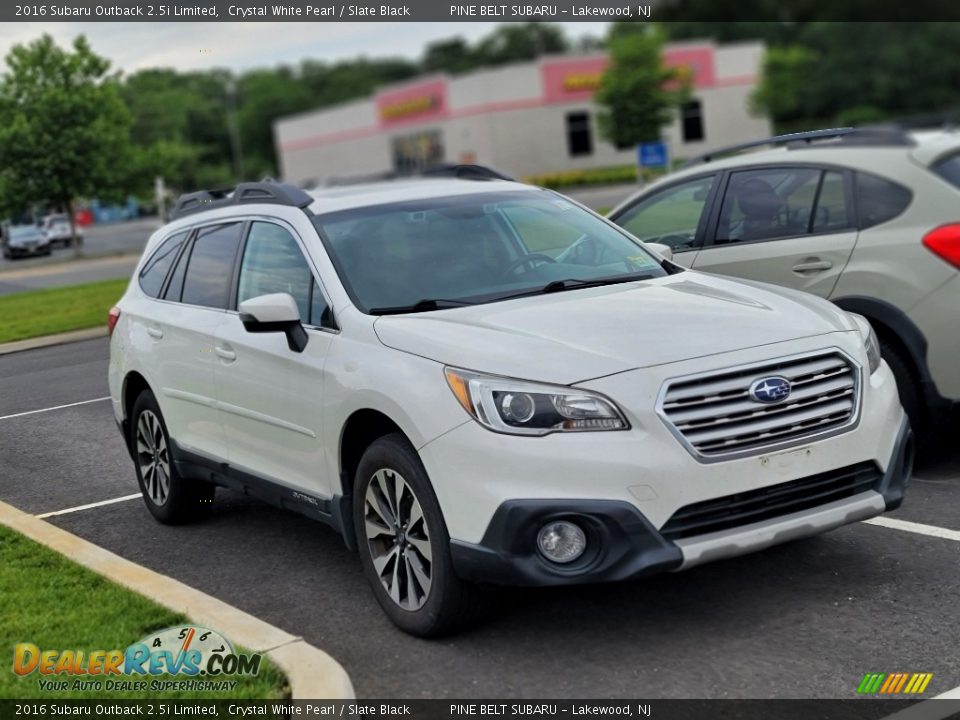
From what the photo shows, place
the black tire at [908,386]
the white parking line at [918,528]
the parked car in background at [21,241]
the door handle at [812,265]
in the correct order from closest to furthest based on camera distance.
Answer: the white parking line at [918,528] → the black tire at [908,386] → the door handle at [812,265] → the parked car in background at [21,241]

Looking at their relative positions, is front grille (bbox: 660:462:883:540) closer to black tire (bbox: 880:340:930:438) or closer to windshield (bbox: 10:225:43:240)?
black tire (bbox: 880:340:930:438)

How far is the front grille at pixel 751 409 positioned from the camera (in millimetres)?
4699

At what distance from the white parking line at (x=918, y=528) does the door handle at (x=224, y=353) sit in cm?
306

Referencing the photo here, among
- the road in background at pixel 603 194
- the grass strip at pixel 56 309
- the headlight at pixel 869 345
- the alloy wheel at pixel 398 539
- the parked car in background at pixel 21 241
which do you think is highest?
the headlight at pixel 869 345

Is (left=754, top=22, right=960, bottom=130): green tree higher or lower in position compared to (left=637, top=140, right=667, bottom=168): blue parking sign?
lower

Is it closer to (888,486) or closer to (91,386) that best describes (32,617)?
(888,486)

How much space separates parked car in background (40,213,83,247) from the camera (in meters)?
40.7

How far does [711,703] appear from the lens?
4.35 meters

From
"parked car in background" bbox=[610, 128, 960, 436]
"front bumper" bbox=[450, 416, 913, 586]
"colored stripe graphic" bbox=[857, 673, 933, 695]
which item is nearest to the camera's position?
"colored stripe graphic" bbox=[857, 673, 933, 695]

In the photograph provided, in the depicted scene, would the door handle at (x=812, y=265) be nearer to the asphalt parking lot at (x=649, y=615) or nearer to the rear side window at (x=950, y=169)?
the rear side window at (x=950, y=169)

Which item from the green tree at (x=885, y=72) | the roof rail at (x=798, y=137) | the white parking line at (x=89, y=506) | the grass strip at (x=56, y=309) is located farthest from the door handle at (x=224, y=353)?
the green tree at (x=885, y=72)

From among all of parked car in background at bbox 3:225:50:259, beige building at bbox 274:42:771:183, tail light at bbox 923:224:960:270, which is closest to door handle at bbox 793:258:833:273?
tail light at bbox 923:224:960:270

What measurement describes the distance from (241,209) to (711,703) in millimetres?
3681

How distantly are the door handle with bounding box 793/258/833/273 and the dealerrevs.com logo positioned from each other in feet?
13.3
